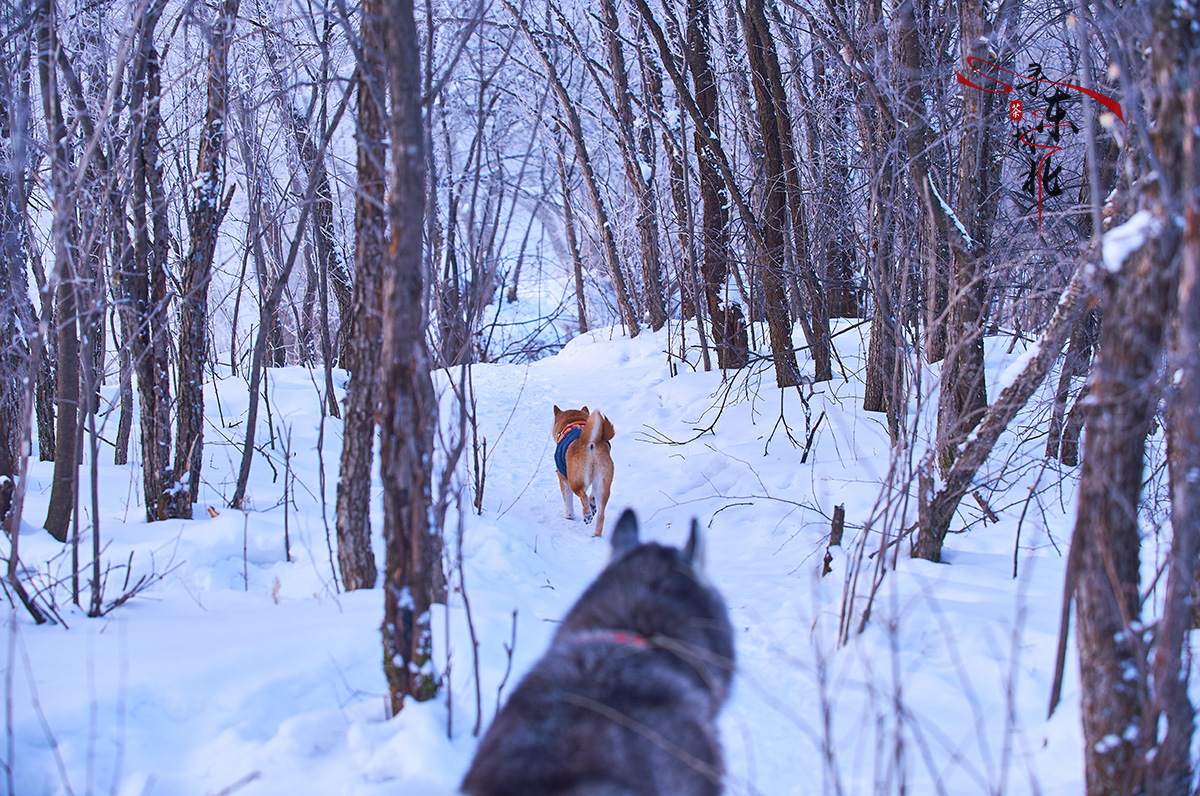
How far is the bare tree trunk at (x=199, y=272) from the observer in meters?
5.16

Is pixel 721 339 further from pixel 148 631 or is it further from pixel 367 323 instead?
pixel 148 631

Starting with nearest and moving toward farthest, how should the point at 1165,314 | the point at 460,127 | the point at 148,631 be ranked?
the point at 1165,314, the point at 148,631, the point at 460,127

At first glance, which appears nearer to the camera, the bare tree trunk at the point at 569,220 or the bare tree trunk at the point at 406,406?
the bare tree trunk at the point at 406,406

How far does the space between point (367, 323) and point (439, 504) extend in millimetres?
1094

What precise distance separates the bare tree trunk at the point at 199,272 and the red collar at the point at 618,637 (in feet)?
13.6

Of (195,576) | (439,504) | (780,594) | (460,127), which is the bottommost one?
(780,594)

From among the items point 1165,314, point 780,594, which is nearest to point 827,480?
point 780,594

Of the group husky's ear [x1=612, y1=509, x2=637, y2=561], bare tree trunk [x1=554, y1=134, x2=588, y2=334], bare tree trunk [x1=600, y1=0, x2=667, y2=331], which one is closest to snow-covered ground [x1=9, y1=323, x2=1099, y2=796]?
husky's ear [x1=612, y1=509, x2=637, y2=561]

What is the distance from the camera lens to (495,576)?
4.76m

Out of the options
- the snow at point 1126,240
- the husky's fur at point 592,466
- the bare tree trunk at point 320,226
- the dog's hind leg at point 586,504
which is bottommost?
the dog's hind leg at point 586,504

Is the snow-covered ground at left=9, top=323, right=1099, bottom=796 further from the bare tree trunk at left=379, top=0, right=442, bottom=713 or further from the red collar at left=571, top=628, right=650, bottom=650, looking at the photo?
the red collar at left=571, top=628, right=650, bottom=650

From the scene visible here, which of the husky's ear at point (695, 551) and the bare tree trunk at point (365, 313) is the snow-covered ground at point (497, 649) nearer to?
the bare tree trunk at point (365, 313)

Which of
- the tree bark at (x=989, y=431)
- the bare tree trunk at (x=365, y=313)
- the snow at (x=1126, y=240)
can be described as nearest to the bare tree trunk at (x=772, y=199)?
the tree bark at (x=989, y=431)

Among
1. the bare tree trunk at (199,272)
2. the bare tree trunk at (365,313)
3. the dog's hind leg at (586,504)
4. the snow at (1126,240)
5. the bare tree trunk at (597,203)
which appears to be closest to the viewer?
the snow at (1126,240)
